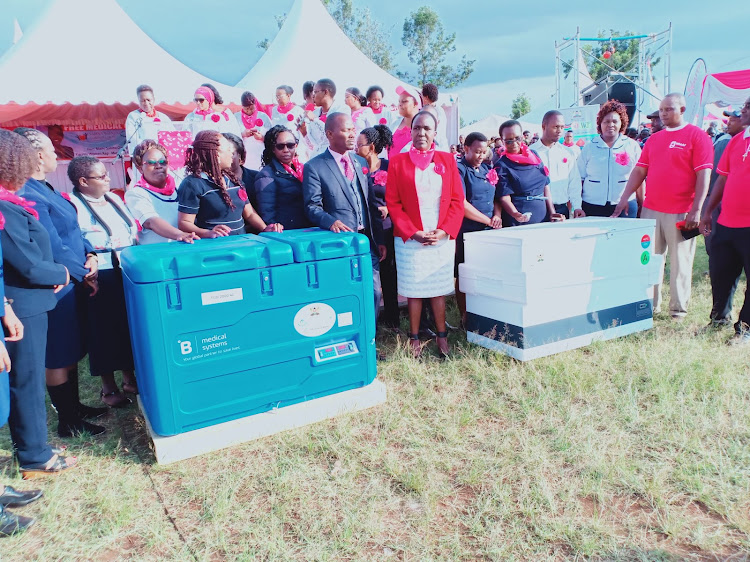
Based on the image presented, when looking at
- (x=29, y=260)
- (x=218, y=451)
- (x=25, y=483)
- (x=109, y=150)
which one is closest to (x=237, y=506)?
(x=218, y=451)

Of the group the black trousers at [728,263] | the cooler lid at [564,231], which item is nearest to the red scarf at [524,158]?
the cooler lid at [564,231]

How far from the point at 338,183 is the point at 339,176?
5cm

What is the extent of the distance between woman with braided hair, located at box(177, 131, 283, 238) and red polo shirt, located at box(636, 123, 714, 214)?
11.4ft

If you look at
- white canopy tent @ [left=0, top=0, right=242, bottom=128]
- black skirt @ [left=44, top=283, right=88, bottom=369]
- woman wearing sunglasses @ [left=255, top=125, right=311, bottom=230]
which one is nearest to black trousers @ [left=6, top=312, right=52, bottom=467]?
black skirt @ [left=44, top=283, right=88, bottom=369]

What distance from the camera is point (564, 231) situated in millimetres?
3604

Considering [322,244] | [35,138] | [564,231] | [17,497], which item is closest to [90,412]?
[17,497]

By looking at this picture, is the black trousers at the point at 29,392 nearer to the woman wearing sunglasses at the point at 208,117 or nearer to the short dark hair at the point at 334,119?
the short dark hair at the point at 334,119

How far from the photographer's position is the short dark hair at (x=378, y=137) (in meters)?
4.32

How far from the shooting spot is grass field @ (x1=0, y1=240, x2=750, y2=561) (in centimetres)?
199

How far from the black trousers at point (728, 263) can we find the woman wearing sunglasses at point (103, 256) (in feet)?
14.3

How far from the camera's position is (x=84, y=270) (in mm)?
2898

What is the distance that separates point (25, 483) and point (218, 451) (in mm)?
893

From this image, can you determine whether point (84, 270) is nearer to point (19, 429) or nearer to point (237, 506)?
point (19, 429)

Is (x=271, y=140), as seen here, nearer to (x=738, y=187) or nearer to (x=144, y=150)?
(x=144, y=150)
